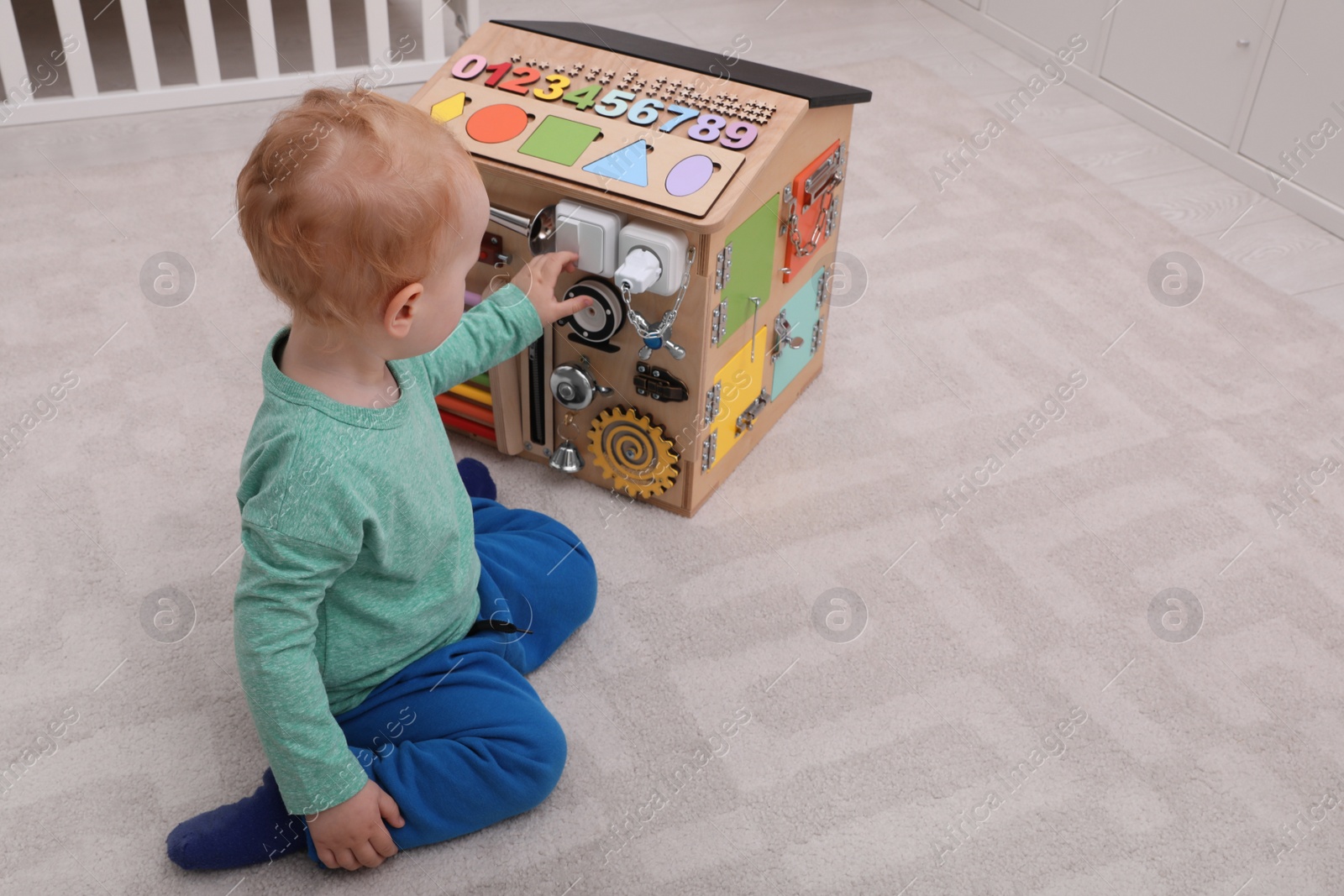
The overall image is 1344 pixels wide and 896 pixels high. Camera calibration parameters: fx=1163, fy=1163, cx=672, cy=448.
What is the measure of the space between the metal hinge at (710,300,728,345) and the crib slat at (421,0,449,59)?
125 cm

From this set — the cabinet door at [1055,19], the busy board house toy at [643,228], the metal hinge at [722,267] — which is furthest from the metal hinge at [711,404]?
the cabinet door at [1055,19]

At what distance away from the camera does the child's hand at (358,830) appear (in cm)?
87

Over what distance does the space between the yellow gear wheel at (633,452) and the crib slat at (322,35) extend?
1.19m

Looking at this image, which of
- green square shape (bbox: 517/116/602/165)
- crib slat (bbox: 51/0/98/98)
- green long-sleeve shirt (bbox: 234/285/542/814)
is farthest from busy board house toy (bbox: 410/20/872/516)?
crib slat (bbox: 51/0/98/98)

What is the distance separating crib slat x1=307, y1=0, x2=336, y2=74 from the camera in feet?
6.63

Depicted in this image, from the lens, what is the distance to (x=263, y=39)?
204 centimetres

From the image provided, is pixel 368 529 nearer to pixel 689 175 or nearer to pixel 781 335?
pixel 689 175


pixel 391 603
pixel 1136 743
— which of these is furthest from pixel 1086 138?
pixel 391 603

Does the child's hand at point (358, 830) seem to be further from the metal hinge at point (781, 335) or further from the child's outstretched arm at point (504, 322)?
the metal hinge at point (781, 335)

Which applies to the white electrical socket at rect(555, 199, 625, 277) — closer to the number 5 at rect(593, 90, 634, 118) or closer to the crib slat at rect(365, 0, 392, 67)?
the number 5 at rect(593, 90, 634, 118)

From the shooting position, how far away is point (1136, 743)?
1.06 m

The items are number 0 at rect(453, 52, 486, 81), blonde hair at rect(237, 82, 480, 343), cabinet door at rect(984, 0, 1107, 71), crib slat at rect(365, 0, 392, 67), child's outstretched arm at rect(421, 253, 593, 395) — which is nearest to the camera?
blonde hair at rect(237, 82, 480, 343)

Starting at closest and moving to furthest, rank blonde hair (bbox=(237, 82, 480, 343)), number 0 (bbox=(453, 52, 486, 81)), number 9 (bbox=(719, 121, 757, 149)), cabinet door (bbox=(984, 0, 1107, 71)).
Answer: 1. blonde hair (bbox=(237, 82, 480, 343))
2. number 9 (bbox=(719, 121, 757, 149))
3. number 0 (bbox=(453, 52, 486, 81))
4. cabinet door (bbox=(984, 0, 1107, 71))

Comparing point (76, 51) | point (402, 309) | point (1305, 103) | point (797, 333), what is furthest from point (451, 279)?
point (1305, 103)
